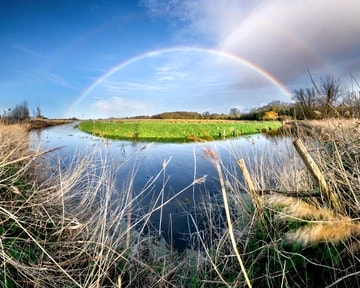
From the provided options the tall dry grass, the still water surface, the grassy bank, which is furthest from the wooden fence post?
the tall dry grass

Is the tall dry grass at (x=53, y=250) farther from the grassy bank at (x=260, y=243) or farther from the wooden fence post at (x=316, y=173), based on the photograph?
the wooden fence post at (x=316, y=173)

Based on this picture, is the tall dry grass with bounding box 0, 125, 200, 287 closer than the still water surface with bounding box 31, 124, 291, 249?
Yes

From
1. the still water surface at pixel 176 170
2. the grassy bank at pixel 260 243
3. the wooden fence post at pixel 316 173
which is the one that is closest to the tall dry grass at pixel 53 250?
the grassy bank at pixel 260 243

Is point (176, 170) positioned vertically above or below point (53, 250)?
below

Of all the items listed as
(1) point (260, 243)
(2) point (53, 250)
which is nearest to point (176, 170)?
(1) point (260, 243)

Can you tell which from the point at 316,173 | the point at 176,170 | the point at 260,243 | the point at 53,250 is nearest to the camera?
the point at 316,173

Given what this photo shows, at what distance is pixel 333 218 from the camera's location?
9.50ft

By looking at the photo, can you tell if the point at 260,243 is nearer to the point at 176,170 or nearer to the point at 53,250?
the point at 53,250

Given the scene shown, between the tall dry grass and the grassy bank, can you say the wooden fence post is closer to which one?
the grassy bank

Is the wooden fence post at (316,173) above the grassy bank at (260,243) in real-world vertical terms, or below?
above

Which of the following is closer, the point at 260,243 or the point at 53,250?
the point at 53,250

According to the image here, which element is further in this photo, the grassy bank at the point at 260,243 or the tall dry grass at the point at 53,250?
the tall dry grass at the point at 53,250

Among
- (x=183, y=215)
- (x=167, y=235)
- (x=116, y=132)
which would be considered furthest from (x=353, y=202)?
(x=116, y=132)

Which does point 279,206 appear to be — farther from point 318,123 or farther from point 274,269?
point 318,123
